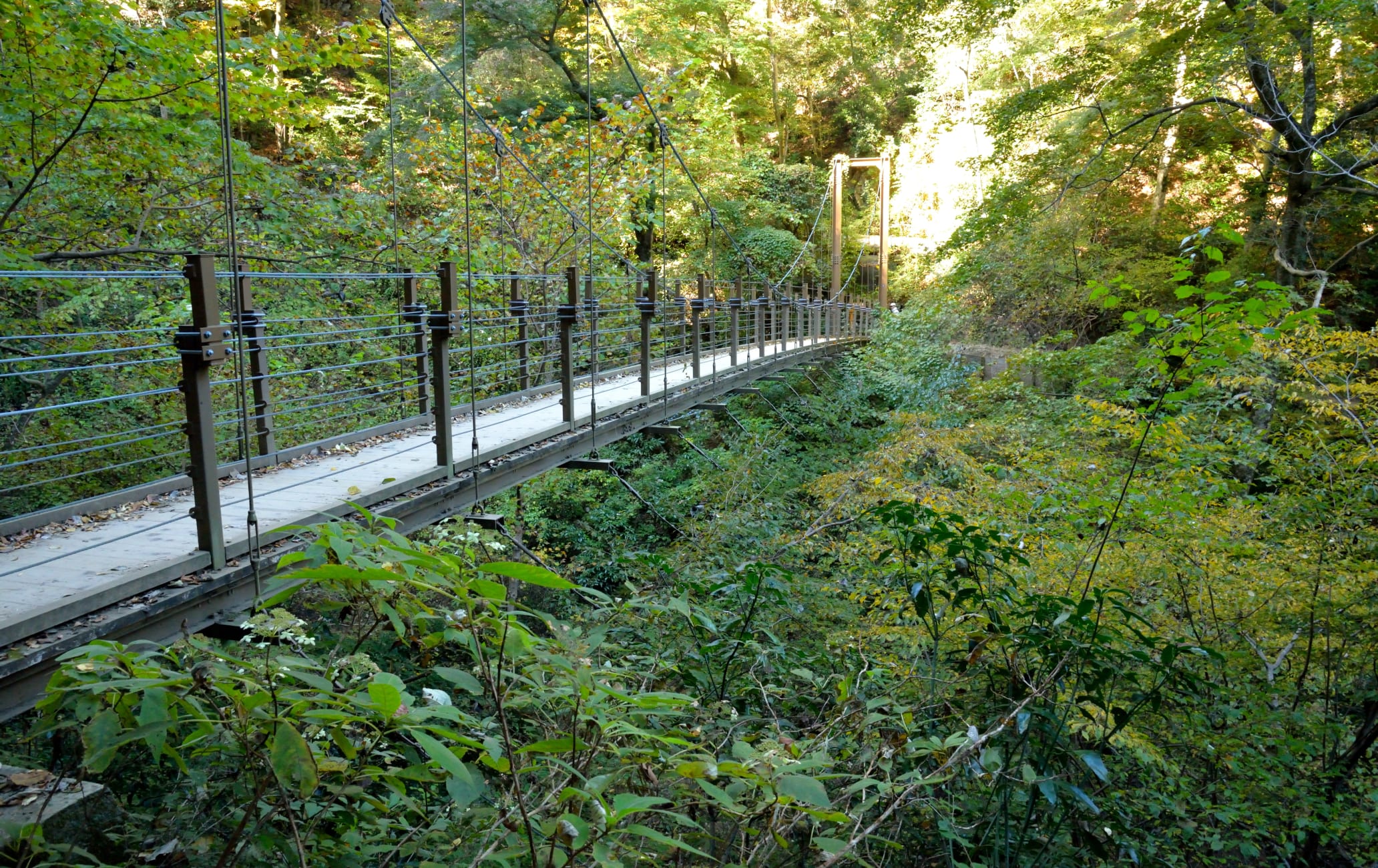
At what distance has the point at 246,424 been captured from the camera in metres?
2.10

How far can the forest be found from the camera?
95 cm

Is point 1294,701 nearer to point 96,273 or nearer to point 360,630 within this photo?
point 360,630

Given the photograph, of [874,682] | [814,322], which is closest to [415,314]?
[874,682]

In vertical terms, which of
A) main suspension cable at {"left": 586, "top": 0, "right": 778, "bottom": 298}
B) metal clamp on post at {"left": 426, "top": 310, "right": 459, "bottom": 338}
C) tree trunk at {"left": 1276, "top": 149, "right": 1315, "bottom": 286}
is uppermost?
main suspension cable at {"left": 586, "top": 0, "right": 778, "bottom": 298}

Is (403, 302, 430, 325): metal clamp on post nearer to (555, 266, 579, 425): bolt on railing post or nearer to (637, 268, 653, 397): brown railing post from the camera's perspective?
(555, 266, 579, 425): bolt on railing post

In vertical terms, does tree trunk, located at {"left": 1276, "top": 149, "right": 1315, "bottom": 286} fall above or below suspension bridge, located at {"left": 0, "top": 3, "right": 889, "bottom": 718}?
above

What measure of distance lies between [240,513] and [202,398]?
67 cm

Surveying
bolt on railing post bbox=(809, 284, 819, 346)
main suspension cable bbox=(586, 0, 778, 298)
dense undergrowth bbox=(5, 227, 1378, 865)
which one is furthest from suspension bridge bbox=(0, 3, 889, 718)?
bolt on railing post bbox=(809, 284, 819, 346)

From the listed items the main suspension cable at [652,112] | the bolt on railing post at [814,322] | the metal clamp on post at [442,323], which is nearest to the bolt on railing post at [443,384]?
the metal clamp on post at [442,323]

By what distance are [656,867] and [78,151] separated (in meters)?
4.59

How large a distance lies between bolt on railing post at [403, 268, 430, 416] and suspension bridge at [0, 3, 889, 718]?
0.02 meters

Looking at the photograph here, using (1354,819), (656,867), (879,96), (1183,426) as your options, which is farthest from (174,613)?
(879,96)

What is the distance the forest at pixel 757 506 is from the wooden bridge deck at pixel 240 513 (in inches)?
8.0

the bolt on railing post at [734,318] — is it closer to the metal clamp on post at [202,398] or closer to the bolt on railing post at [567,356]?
the bolt on railing post at [567,356]
